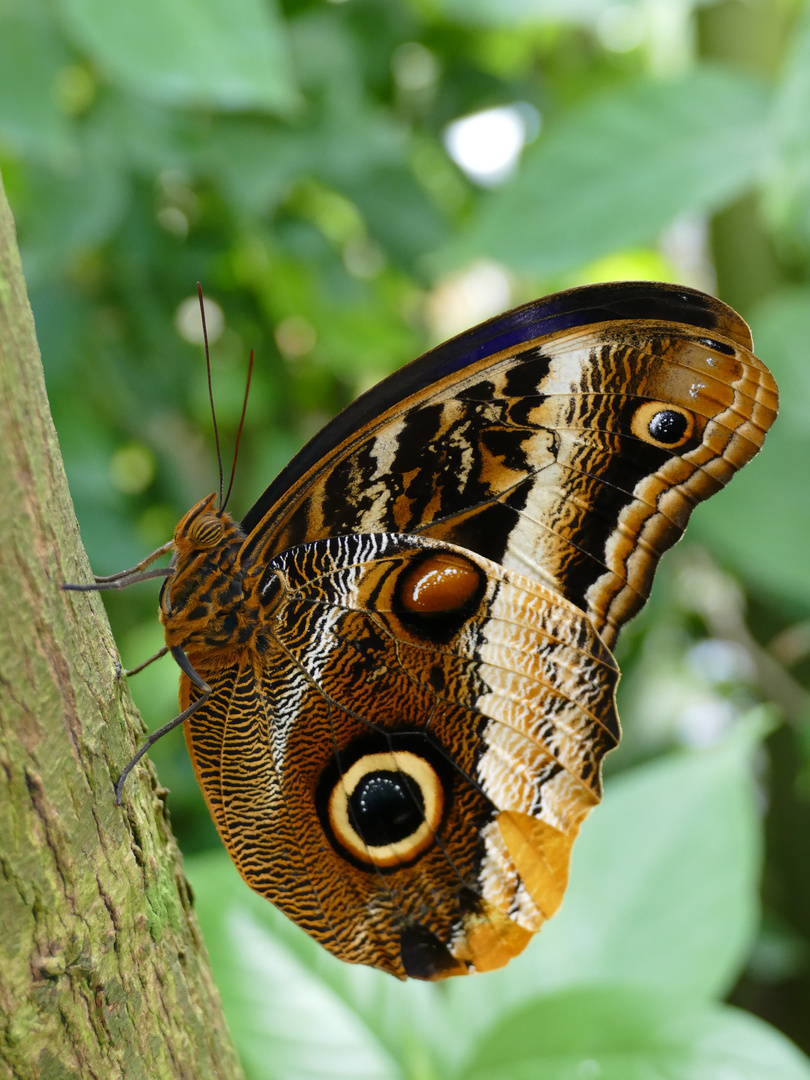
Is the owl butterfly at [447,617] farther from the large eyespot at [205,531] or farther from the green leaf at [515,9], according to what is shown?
→ the green leaf at [515,9]

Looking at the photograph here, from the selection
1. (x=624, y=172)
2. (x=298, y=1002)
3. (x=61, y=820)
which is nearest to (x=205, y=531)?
(x=61, y=820)

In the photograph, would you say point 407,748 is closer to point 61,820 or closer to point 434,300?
point 61,820

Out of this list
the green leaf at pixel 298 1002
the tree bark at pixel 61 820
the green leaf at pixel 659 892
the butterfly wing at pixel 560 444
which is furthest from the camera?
the green leaf at pixel 659 892

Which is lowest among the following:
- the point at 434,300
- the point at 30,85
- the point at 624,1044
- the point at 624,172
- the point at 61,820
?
the point at 624,1044

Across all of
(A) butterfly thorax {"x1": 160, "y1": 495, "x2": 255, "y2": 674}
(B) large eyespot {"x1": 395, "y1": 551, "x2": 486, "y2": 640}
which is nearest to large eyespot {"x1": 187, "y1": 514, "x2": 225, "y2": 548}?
(A) butterfly thorax {"x1": 160, "y1": 495, "x2": 255, "y2": 674}

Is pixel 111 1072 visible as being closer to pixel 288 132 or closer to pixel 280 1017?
pixel 280 1017

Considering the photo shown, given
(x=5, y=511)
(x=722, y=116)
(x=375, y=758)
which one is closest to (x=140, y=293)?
(x=722, y=116)

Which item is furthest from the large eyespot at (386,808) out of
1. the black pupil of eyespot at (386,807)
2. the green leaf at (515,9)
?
the green leaf at (515,9)
